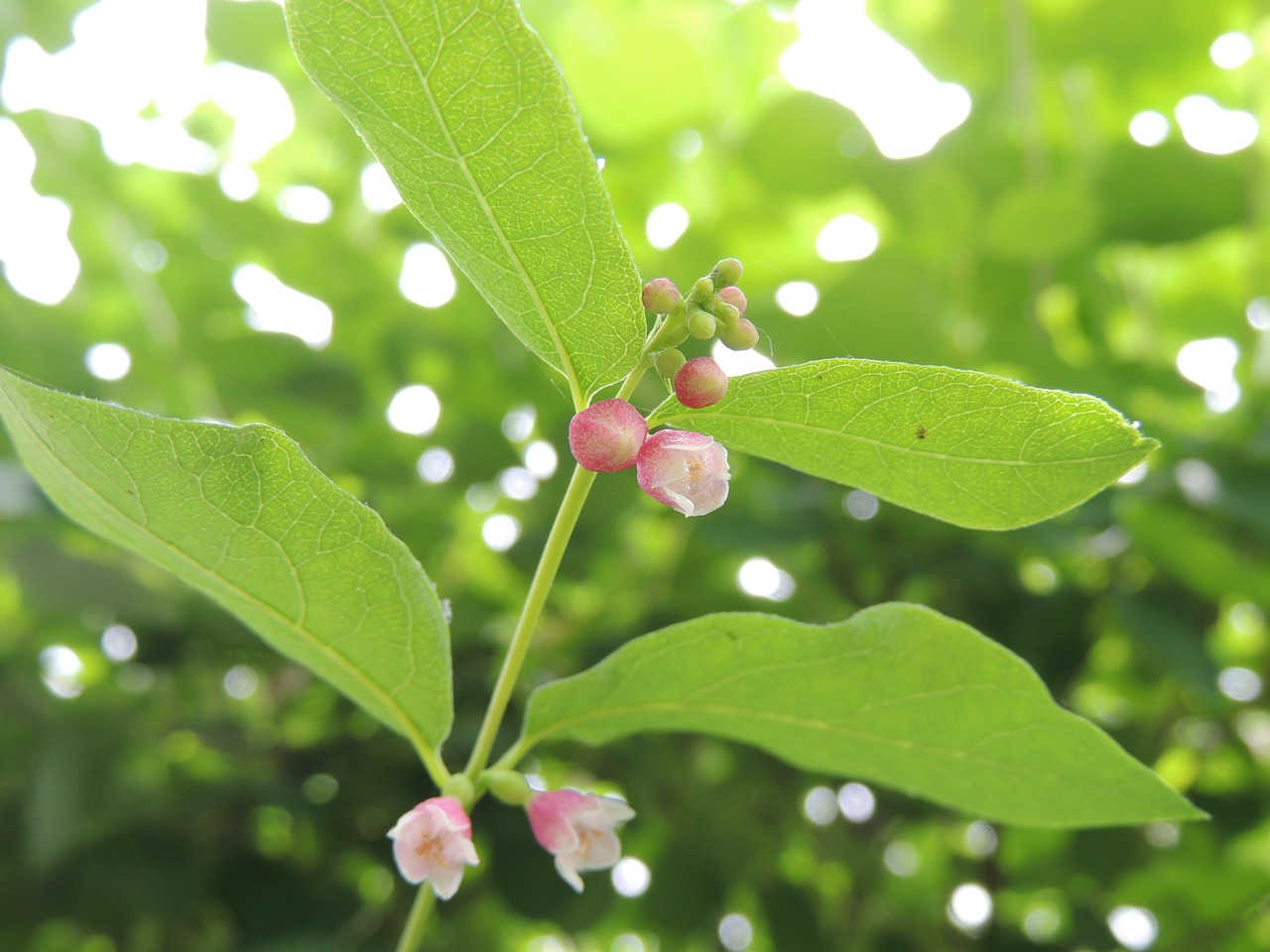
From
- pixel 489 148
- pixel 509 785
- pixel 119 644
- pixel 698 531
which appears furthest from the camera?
pixel 119 644

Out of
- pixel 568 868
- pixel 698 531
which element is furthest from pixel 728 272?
pixel 698 531

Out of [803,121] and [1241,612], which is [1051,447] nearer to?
[803,121]

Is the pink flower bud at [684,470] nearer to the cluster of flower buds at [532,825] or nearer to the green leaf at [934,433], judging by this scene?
the green leaf at [934,433]

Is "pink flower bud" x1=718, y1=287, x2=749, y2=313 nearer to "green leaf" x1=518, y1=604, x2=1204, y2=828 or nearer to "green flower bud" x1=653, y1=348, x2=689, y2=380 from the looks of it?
"green flower bud" x1=653, y1=348, x2=689, y2=380

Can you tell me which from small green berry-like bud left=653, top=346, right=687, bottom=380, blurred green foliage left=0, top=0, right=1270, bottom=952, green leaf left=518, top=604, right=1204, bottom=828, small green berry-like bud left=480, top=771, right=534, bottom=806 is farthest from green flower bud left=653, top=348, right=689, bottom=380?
blurred green foliage left=0, top=0, right=1270, bottom=952

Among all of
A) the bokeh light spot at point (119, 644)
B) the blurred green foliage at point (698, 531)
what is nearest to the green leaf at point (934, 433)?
the blurred green foliage at point (698, 531)

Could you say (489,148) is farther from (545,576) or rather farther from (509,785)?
(509,785)
